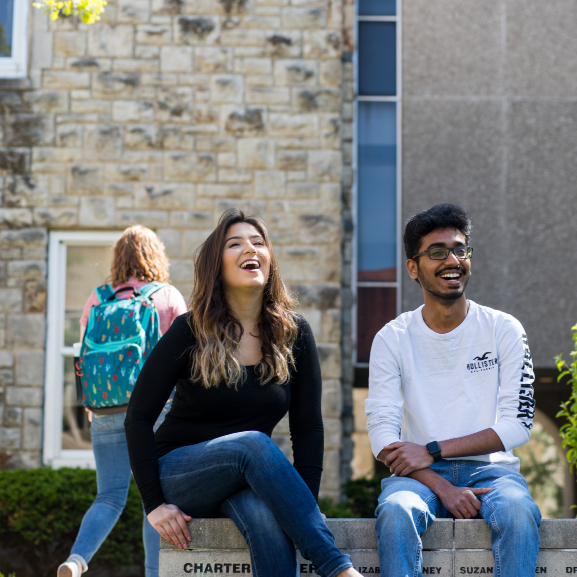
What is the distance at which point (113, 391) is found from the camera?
3758 millimetres

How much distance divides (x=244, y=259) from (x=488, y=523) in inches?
53.8

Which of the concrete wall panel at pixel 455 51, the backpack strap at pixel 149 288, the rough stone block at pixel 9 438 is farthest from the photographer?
the concrete wall panel at pixel 455 51

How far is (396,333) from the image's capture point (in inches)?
124

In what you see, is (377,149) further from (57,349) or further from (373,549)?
(373,549)

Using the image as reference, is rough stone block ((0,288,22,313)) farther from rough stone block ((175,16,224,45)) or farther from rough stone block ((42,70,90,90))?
rough stone block ((175,16,224,45))

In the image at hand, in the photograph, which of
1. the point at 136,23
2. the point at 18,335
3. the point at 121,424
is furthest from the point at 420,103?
the point at 121,424

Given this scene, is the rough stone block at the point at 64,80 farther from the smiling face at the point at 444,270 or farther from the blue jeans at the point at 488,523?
the blue jeans at the point at 488,523

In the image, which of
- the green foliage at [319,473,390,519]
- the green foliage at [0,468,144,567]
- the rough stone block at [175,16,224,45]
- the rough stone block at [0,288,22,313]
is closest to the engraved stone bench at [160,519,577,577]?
the green foliage at [0,468,144,567]

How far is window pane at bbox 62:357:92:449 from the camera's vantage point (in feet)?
20.4

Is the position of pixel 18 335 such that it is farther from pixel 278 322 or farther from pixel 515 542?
pixel 515 542

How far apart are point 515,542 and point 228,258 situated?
1.51 meters

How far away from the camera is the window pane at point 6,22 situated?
6.49 metres

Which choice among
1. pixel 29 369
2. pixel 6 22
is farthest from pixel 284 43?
pixel 29 369

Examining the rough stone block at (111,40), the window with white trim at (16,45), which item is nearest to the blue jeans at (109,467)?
the rough stone block at (111,40)
